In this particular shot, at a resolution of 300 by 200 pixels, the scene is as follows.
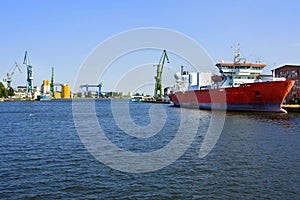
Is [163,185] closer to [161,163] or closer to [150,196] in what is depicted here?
[150,196]

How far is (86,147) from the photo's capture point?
700 inches

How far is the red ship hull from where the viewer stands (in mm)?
41219

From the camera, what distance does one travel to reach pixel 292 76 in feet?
203

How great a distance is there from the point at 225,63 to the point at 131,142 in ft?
129

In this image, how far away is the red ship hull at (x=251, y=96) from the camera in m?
41.2

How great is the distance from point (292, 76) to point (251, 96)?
22860 millimetres

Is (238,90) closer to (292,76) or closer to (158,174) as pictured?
(292,76)

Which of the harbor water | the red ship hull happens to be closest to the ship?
the red ship hull

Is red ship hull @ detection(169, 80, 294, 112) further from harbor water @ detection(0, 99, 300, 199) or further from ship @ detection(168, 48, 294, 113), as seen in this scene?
harbor water @ detection(0, 99, 300, 199)

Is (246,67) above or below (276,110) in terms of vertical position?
above

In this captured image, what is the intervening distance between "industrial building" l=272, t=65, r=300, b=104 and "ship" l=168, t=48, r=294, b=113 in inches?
303

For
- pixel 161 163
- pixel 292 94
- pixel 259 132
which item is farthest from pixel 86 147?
pixel 292 94

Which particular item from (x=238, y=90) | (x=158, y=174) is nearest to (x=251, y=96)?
(x=238, y=90)

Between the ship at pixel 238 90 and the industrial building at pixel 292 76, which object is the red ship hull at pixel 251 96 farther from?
the industrial building at pixel 292 76
